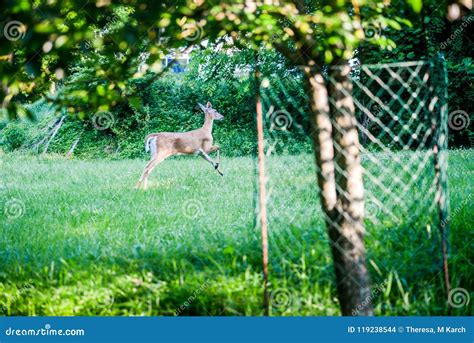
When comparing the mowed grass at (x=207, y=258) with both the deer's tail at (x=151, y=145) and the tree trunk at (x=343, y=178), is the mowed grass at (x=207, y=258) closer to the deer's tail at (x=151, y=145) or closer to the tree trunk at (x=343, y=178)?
the tree trunk at (x=343, y=178)

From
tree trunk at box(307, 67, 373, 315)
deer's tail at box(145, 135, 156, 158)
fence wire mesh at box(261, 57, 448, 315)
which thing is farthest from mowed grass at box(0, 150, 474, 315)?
deer's tail at box(145, 135, 156, 158)

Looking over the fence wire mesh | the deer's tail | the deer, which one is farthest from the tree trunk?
the deer's tail

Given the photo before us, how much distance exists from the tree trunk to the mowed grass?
121mm

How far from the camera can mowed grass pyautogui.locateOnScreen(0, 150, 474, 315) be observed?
2.44m

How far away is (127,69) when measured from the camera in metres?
2.31

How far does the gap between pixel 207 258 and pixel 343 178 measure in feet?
2.88

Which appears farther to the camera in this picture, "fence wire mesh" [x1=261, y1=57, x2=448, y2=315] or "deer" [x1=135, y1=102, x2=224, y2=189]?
"deer" [x1=135, y1=102, x2=224, y2=189]

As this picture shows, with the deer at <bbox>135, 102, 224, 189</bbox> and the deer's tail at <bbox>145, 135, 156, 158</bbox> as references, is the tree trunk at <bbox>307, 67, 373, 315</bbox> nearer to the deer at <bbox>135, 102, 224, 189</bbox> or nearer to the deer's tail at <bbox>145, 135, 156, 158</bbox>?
the deer at <bbox>135, 102, 224, 189</bbox>

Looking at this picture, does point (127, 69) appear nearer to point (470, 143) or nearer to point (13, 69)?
point (13, 69)

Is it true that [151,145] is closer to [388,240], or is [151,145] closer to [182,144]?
[182,144]

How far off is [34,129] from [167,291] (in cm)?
784

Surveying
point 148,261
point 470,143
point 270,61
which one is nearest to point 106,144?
point 270,61

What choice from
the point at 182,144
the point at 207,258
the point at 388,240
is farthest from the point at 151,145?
the point at 388,240

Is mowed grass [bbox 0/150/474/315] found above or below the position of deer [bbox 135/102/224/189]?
below
